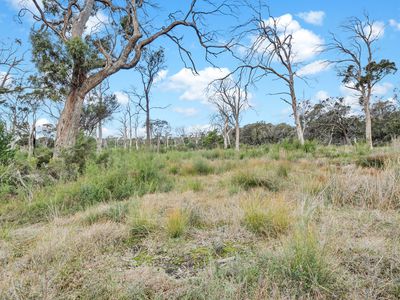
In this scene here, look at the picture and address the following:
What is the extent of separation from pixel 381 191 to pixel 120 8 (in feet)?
40.9

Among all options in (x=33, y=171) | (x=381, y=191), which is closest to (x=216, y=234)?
(x=381, y=191)

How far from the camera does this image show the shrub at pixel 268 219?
2463 millimetres

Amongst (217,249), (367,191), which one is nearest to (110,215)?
(217,249)

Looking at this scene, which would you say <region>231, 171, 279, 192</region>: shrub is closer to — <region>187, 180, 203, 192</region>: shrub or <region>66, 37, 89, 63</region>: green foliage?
<region>187, 180, 203, 192</region>: shrub

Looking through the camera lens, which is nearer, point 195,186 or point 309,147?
point 195,186

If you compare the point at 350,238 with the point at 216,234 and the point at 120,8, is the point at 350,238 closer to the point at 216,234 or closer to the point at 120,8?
the point at 216,234

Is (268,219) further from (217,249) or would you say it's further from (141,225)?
(141,225)

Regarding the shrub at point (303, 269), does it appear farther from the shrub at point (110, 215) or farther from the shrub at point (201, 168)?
the shrub at point (201, 168)

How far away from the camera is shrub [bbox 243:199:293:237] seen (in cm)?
246

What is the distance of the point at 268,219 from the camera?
2.59 m

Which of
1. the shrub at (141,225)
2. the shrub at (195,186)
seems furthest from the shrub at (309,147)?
the shrub at (141,225)

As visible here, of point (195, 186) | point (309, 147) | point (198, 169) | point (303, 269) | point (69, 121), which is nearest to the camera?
point (303, 269)

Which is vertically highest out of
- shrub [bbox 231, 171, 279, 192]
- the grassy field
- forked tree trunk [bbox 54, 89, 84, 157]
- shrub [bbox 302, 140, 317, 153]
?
forked tree trunk [bbox 54, 89, 84, 157]

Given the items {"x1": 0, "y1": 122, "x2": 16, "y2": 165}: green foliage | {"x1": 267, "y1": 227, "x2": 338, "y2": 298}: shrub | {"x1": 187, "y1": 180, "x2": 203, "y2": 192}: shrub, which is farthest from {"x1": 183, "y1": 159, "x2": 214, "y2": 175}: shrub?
{"x1": 267, "y1": 227, "x2": 338, "y2": 298}: shrub
